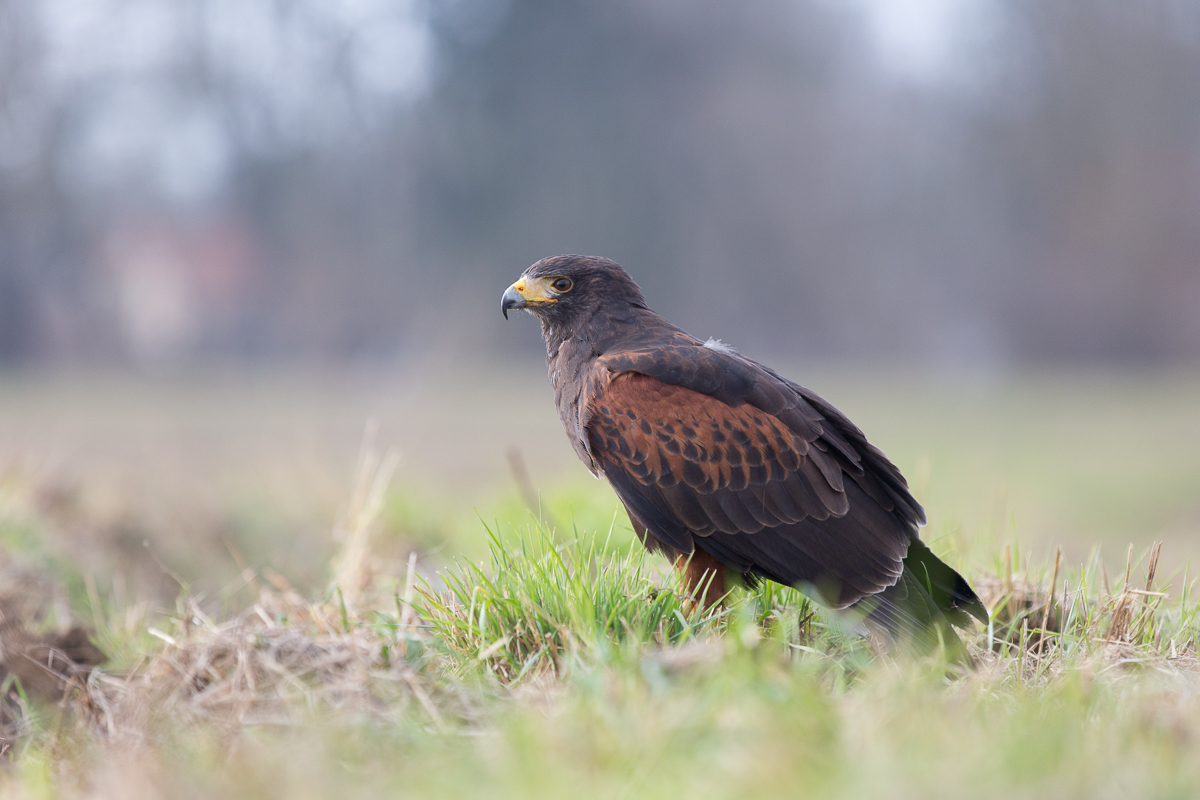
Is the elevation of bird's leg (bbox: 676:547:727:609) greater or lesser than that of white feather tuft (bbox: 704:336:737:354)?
lesser

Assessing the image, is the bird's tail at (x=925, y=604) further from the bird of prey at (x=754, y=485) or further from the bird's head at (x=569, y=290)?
the bird's head at (x=569, y=290)

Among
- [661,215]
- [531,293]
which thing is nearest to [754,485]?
[531,293]

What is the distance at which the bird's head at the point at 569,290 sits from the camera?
5098mm

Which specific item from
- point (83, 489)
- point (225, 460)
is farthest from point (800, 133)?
point (83, 489)

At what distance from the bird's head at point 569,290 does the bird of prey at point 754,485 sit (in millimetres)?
522

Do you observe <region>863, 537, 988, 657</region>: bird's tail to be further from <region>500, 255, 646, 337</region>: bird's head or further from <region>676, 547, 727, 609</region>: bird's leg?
<region>500, 255, 646, 337</region>: bird's head

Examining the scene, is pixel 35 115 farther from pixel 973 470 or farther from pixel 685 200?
pixel 973 470

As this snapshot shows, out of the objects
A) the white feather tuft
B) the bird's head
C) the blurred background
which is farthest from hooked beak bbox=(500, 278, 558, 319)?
the blurred background

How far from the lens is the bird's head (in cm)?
510

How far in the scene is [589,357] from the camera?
16.0ft

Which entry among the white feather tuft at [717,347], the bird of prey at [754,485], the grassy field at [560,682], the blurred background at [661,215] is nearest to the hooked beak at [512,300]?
the bird of prey at [754,485]

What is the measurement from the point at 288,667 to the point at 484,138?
147 ft

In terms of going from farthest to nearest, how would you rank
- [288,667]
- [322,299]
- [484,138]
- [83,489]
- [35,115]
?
[484,138] → [322,299] → [35,115] → [83,489] → [288,667]

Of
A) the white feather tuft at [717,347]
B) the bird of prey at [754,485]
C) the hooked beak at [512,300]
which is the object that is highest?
the hooked beak at [512,300]
